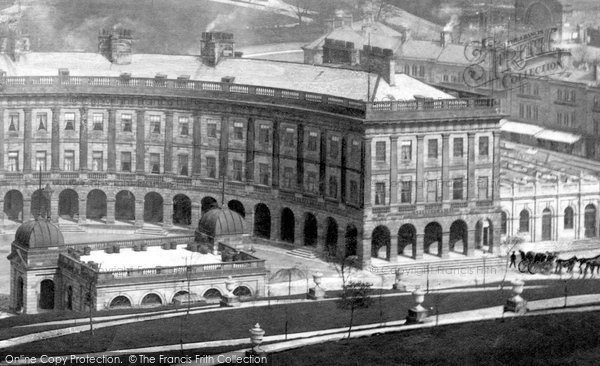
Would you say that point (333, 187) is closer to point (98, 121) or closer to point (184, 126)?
point (184, 126)

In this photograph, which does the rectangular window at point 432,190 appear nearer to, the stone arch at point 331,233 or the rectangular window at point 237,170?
the stone arch at point 331,233

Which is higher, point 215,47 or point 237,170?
point 215,47

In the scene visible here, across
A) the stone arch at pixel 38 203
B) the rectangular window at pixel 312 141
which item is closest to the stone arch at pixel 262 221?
the rectangular window at pixel 312 141

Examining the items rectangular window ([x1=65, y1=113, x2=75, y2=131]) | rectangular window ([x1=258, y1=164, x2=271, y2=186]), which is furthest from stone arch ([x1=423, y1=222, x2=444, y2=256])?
rectangular window ([x1=65, y1=113, x2=75, y2=131])

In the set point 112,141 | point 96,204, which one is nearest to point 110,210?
point 96,204

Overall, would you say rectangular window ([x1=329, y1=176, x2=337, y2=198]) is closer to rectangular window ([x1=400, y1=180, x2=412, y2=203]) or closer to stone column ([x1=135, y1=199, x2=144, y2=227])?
rectangular window ([x1=400, y1=180, x2=412, y2=203])
